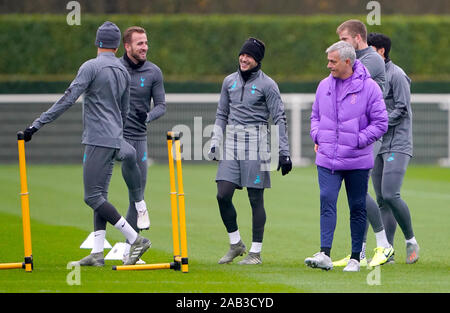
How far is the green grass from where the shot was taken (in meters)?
8.97

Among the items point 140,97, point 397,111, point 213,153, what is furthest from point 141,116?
point 397,111

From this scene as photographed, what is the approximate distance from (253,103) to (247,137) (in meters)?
0.34

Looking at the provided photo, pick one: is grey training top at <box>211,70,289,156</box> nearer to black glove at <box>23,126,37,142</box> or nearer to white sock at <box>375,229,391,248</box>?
white sock at <box>375,229,391,248</box>

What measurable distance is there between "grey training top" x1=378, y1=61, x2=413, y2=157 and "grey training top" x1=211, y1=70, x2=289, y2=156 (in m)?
1.08

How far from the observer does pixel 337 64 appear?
960 centimetres

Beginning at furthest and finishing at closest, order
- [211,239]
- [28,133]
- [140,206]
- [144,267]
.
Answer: [211,239] < [140,206] < [144,267] < [28,133]

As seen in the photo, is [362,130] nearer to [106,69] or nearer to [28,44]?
[106,69]

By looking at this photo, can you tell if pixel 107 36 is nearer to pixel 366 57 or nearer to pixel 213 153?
pixel 213 153

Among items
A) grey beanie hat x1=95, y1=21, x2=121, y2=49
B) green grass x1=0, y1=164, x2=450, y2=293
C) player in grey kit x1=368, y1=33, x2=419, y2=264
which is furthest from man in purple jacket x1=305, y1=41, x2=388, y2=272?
grey beanie hat x1=95, y1=21, x2=121, y2=49

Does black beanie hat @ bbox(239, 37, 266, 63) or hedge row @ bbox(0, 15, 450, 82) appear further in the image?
hedge row @ bbox(0, 15, 450, 82)

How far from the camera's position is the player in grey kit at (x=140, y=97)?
10602mm

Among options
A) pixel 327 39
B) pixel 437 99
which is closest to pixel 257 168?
pixel 437 99

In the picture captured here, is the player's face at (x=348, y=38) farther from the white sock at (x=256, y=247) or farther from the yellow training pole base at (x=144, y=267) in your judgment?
the yellow training pole base at (x=144, y=267)

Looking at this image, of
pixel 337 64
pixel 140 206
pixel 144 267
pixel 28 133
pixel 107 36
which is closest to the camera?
pixel 28 133
